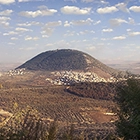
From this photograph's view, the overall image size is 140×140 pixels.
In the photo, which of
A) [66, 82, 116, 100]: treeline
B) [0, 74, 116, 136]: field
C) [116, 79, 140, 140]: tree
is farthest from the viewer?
[66, 82, 116, 100]: treeline

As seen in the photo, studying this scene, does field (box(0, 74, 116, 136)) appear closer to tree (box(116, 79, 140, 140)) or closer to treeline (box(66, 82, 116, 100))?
treeline (box(66, 82, 116, 100))

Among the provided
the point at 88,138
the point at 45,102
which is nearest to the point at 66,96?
the point at 45,102

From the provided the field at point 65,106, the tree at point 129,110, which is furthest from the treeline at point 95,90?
the tree at point 129,110

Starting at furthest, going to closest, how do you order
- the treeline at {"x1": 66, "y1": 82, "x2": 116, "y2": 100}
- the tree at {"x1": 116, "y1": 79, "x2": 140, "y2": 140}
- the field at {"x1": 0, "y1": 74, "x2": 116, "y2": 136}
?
the treeline at {"x1": 66, "y1": 82, "x2": 116, "y2": 100}, the field at {"x1": 0, "y1": 74, "x2": 116, "y2": 136}, the tree at {"x1": 116, "y1": 79, "x2": 140, "y2": 140}

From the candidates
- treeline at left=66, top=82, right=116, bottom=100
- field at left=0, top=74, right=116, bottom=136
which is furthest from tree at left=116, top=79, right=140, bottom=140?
treeline at left=66, top=82, right=116, bottom=100

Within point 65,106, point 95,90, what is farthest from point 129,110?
point 95,90

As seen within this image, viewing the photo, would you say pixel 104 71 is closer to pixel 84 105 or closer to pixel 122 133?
pixel 84 105

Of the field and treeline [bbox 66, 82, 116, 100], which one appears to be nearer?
the field

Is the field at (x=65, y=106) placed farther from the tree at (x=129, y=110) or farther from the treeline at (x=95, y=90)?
the tree at (x=129, y=110)
